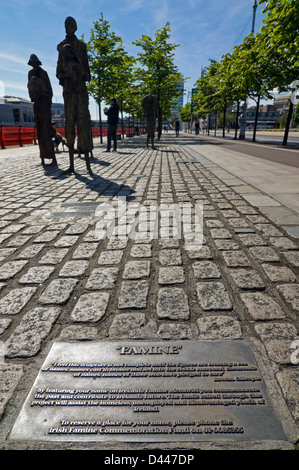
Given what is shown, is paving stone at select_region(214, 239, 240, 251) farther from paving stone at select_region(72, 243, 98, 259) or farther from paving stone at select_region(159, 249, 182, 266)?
paving stone at select_region(72, 243, 98, 259)

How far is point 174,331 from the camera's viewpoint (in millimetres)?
1898

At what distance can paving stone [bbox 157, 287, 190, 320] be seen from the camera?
206 centimetres

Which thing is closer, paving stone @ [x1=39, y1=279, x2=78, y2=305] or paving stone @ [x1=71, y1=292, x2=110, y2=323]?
paving stone @ [x1=71, y1=292, x2=110, y2=323]

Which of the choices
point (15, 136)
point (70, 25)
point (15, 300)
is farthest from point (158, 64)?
point (15, 300)

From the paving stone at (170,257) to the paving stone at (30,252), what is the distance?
132 centimetres

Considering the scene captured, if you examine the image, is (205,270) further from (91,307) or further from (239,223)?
(239,223)

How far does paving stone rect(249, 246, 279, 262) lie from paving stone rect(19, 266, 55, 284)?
201 centimetres

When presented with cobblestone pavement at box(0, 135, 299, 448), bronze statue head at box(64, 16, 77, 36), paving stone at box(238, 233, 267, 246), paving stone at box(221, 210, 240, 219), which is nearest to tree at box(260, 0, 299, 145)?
bronze statue head at box(64, 16, 77, 36)

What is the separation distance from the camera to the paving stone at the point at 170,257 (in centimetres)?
286

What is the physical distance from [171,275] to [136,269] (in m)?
0.34
